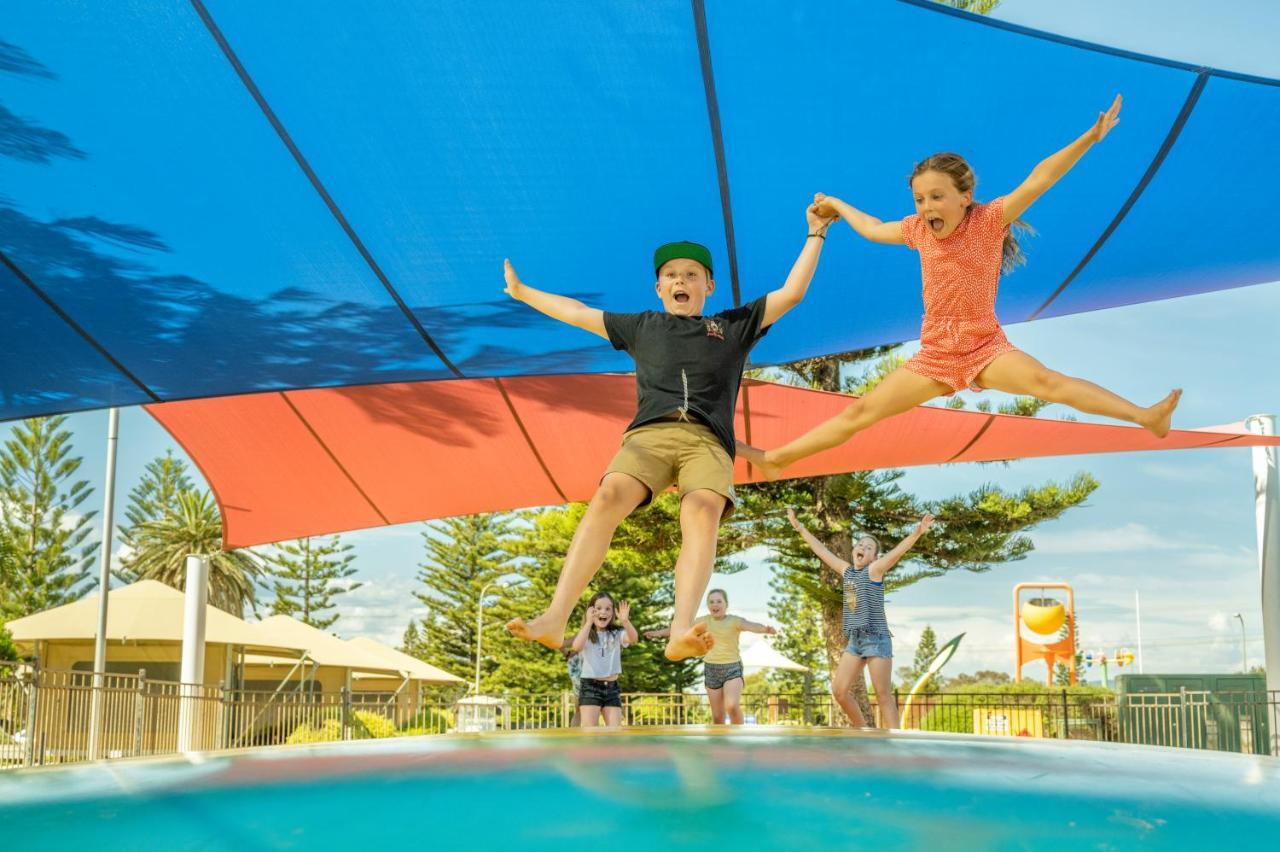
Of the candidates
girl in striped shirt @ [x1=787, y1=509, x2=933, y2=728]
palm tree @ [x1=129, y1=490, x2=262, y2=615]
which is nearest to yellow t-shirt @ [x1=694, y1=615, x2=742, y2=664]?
girl in striped shirt @ [x1=787, y1=509, x2=933, y2=728]

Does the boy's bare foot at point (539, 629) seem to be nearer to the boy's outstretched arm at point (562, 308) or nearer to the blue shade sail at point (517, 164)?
the boy's outstretched arm at point (562, 308)

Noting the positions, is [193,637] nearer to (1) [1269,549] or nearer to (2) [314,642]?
(1) [1269,549]

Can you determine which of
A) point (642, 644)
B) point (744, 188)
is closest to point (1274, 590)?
point (744, 188)

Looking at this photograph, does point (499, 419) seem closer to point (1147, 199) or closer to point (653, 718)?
point (1147, 199)

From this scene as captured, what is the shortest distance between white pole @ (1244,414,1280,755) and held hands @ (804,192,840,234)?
8.36 meters

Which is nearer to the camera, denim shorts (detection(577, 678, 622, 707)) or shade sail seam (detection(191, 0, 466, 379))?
shade sail seam (detection(191, 0, 466, 379))

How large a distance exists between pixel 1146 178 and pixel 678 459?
274 cm

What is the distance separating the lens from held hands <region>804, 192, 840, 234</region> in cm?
344

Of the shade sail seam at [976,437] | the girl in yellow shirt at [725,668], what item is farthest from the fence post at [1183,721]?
the girl in yellow shirt at [725,668]

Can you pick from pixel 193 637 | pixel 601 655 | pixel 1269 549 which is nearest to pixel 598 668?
pixel 601 655

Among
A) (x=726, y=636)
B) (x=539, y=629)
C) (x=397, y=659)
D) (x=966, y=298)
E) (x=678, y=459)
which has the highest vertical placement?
(x=966, y=298)

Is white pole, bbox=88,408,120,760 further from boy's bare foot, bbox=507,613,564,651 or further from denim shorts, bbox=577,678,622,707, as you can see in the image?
boy's bare foot, bbox=507,613,564,651

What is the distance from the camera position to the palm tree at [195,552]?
39.7 m

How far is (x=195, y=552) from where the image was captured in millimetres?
40219
